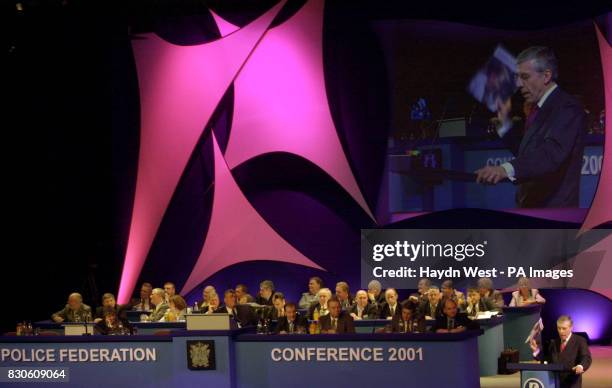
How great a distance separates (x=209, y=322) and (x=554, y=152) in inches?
292

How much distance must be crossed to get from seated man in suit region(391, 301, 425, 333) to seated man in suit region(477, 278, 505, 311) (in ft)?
10.5

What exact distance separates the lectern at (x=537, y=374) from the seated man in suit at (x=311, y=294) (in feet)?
20.3

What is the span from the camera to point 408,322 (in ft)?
35.6

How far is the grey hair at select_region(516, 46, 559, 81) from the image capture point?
1577 centimetres

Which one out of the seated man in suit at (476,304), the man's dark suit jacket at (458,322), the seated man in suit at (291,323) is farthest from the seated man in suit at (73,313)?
the man's dark suit jacket at (458,322)

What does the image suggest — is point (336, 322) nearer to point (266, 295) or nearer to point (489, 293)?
point (489, 293)

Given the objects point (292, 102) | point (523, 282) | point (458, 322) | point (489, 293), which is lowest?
point (458, 322)

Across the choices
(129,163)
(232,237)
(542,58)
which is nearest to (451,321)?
(542,58)

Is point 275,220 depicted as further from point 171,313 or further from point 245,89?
point 171,313

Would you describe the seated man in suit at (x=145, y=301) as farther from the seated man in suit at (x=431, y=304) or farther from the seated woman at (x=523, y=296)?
the seated woman at (x=523, y=296)

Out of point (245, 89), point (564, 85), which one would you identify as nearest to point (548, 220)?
point (564, 85)

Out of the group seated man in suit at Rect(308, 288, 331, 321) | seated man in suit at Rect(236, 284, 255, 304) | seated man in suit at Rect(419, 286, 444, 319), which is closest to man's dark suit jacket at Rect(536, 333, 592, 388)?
seated man in suit at Rect(419, 286, 444, 319)

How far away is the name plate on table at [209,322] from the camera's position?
10305 millimetres

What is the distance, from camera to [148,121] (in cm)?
1753
